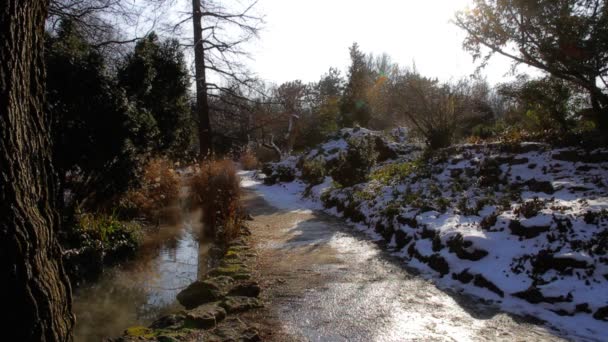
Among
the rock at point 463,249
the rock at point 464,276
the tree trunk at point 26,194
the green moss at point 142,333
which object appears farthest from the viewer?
the rock at point 463,249

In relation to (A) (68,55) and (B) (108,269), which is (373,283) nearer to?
(B) (108,269)

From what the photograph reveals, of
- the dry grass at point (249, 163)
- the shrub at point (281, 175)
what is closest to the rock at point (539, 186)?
the shrub at point (281, 175)

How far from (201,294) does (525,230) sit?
12.5 feet

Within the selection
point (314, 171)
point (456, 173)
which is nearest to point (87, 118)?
point (456, 173)

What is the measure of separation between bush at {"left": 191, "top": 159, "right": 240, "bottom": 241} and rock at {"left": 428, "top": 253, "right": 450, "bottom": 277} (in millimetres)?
3146

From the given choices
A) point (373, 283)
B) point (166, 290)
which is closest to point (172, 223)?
point (166, 290)

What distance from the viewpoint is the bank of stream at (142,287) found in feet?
14.4

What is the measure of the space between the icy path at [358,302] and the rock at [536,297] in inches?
15.3

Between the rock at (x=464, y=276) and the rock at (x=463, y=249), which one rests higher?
the rock at (x=463, y=249)

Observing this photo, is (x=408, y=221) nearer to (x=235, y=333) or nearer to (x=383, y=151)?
(x=235, y=333)

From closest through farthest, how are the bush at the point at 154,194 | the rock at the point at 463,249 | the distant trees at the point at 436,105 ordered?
the rock at the point at 463,249, the bush at the point at 154,194, the distant trees at the point at 436,105

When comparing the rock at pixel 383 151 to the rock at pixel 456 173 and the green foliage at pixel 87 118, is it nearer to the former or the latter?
the rock at pixel 456 173

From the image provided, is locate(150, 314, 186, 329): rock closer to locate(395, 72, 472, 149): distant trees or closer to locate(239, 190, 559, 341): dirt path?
locate(239, 190, 559, 341): dirt path

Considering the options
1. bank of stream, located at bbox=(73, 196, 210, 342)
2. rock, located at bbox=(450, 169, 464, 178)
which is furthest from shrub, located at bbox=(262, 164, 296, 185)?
bank of stream, located at bbox=(73, 196, 210, 342)
